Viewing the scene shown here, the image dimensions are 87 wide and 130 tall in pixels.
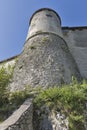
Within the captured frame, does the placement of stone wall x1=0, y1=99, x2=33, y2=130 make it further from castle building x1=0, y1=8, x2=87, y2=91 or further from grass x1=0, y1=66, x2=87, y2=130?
castle building x1=0, y1=8, x2=87, y2=91

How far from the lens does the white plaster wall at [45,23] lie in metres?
13.3

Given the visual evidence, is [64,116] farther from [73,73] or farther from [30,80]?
[73,73]

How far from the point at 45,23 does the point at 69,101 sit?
6.51 m

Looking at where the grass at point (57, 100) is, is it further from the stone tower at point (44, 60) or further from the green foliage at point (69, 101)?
the stone tower at point (44, 60)

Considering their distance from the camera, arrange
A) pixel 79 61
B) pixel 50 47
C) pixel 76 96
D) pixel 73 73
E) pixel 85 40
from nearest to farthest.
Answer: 1. pixel 76 96
2. pixel 73 73
3. pixel 50 47
4. pixel 79 61
5. pixel 85 40

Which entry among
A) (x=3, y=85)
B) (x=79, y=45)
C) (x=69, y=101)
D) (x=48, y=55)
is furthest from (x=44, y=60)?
(x=79, y=45)

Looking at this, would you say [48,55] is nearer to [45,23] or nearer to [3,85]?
[3,85]

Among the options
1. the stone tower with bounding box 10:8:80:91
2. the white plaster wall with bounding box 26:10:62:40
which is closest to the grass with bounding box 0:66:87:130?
the stone tower with bounding box 10:8:80:91

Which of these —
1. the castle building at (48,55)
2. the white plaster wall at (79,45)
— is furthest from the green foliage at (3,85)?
the white plaster wall at (79,45)

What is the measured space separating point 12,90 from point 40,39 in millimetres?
3308

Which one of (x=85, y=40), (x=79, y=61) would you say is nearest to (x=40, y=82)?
(x=79, y=61)

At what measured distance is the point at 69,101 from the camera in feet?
26.4

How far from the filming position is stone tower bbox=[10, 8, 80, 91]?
1002 centimetres

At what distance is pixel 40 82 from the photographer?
9.81m
